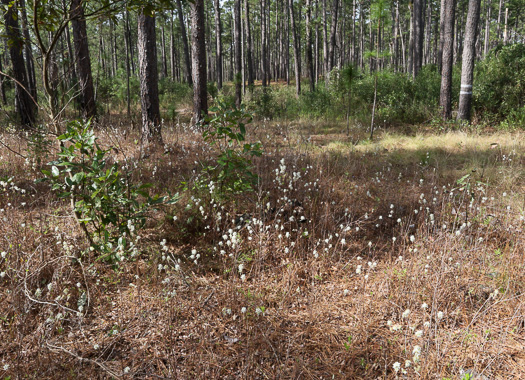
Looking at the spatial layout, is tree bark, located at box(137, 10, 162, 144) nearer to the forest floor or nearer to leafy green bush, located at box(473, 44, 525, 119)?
the forest floor

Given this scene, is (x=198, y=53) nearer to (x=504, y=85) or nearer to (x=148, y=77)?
(x=148, y=77)

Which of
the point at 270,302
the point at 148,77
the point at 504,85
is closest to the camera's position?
the point at 270,302

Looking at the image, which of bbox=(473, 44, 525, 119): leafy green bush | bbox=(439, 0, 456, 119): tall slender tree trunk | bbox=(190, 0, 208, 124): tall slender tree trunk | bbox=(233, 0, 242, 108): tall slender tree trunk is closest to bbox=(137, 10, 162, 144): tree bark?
bbox=(190, 0, 208, 124): tall slender tree trunk

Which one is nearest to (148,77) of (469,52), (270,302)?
(270,302)

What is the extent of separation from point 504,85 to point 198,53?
8863 millimetres

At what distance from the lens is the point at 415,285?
104 inches

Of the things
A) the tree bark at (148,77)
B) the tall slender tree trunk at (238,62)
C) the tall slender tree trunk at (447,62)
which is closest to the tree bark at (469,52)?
the tall slender tree trunk at (447,62)

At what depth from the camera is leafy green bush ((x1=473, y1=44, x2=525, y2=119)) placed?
8977 millimetres

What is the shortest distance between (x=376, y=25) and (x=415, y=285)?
768 centimetres

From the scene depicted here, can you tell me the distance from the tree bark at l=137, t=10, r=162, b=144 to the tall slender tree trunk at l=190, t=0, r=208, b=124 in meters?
1.28

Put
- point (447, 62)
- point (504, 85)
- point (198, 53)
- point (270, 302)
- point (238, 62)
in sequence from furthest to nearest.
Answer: point (238, 62) → point (504, 85) → point (447, 62) → point (198, 53) → point (270, 302)

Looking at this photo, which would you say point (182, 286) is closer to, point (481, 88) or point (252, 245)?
point (252, 245)

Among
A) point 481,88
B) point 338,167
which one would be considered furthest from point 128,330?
point 481,88

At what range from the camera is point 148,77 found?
7.00m
